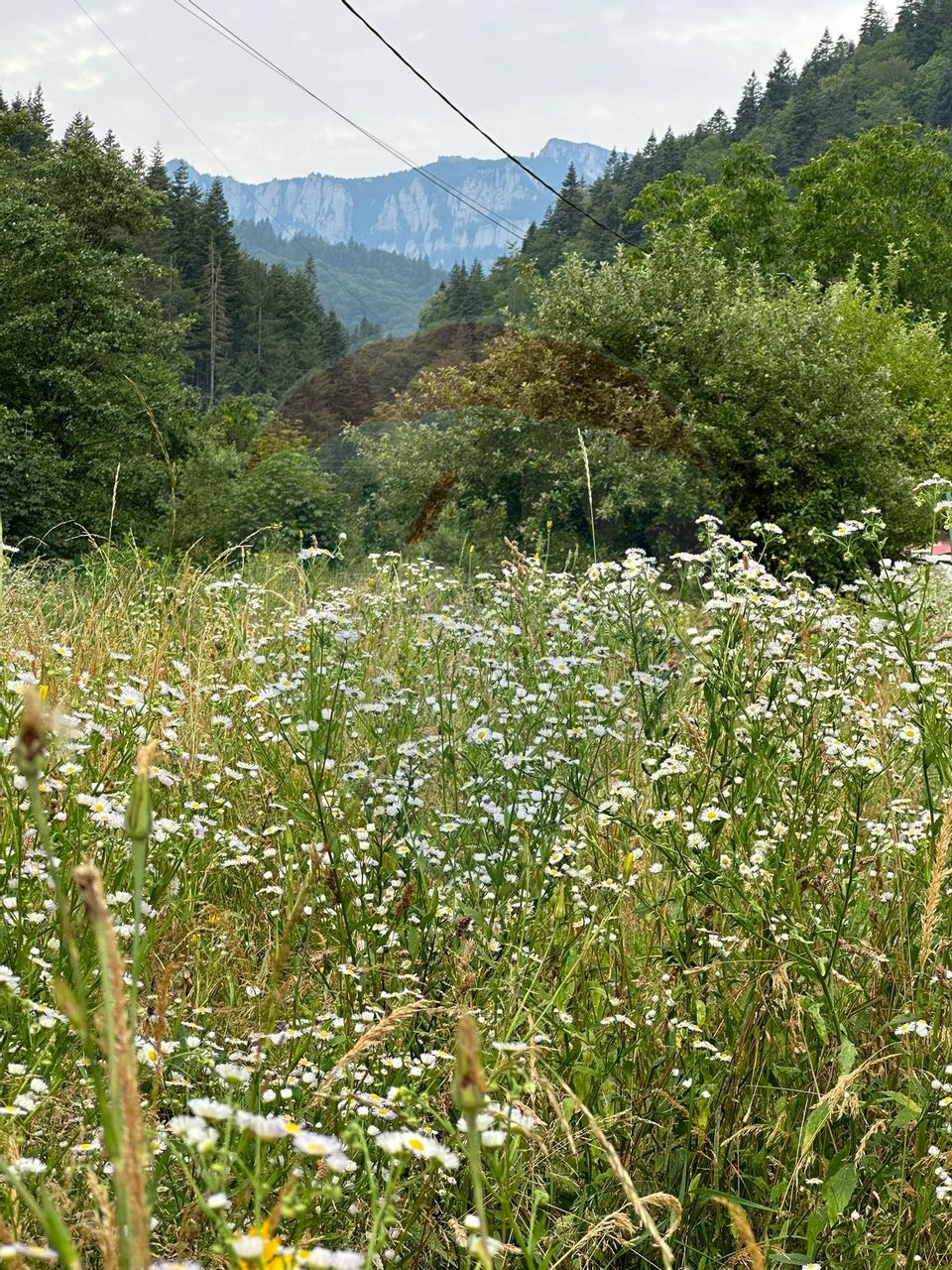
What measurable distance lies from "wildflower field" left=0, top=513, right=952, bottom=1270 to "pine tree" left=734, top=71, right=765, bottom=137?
260 ft

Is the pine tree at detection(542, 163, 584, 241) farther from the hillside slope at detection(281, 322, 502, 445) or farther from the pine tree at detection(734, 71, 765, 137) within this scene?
the hillside slope at detection(281, 322, 502, 445)

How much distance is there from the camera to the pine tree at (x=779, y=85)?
75.3 m

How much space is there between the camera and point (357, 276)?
418ft

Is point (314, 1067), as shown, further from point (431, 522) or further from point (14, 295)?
point (14, 295)

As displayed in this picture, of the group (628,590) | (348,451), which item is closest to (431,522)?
(348,451)

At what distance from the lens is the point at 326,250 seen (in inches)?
6644

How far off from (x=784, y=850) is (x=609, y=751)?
1.43 metres

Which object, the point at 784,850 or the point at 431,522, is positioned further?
the point at 431,522

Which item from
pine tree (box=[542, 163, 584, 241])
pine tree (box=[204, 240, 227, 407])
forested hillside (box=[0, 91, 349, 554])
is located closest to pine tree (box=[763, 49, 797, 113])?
pine tree (box=[542, 163, 584, 241])

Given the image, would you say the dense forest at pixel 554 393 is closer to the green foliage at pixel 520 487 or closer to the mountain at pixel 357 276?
the green foliage at pixel 520 487

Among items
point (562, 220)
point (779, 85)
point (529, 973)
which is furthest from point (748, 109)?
point (529, 973)

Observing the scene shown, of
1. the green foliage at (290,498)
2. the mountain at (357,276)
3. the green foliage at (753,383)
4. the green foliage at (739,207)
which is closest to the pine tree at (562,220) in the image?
the mountain at (357,276)

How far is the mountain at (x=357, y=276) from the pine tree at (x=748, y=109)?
76.2ft

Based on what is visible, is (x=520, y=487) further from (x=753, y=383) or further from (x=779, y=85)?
(x=779, y=85)
